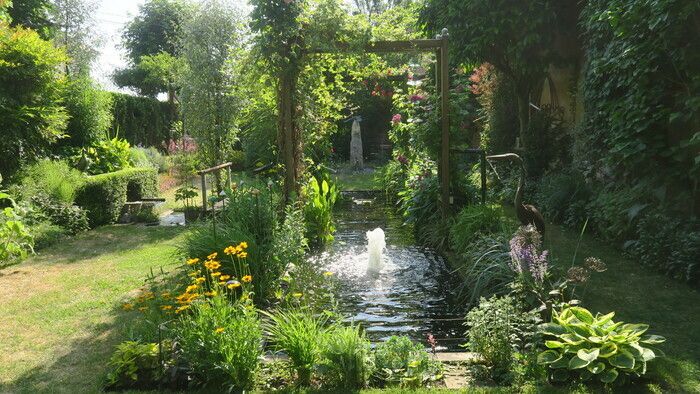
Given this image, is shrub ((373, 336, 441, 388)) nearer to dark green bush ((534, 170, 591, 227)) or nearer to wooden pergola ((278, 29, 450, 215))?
wooden pergola ((278, 29, 450, 215))

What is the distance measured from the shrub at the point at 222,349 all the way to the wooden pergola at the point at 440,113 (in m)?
3.55

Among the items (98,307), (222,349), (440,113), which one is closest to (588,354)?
(222,349)

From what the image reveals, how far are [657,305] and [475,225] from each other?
2116 millimetres

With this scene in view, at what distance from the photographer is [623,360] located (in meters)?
3.07

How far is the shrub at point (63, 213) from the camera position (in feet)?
25.2

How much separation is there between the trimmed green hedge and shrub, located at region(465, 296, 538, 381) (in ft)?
22.6

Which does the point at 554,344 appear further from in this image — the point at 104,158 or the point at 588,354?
the point at 104,158

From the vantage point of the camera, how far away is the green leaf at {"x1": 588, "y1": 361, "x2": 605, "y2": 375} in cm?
304

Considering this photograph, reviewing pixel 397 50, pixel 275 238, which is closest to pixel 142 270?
pixel 275 238

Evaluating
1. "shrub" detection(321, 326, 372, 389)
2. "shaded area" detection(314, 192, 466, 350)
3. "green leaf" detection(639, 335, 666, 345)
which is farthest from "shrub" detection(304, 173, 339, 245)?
"green leaf" detection(639, 335, 666, 345)

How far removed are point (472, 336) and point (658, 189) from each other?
359 cm

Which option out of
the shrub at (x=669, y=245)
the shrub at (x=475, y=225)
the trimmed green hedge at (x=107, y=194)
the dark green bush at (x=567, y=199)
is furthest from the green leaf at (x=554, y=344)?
the trimmed green hedge at (x=107, y=194)

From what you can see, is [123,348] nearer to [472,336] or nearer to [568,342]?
[472,336]

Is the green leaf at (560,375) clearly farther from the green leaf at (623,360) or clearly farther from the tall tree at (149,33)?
the tall tree at (149,33)
